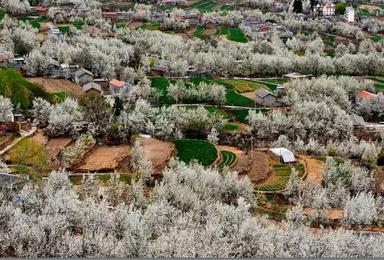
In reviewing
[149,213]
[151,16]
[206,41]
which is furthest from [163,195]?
[151,16]

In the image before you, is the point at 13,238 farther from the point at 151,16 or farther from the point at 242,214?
the point at 151,16

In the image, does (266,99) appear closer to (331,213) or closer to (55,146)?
(55,146)

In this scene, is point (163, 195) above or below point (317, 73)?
above

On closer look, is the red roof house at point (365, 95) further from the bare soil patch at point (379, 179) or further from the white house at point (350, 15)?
the white house at point (350, 15)

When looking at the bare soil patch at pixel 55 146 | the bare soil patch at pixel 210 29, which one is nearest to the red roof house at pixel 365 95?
the bare soil patch at pixel 55 146

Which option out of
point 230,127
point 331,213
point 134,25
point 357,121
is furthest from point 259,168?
point 134,25

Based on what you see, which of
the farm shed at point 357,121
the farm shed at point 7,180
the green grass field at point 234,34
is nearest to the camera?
the farm shed at point 7,180
